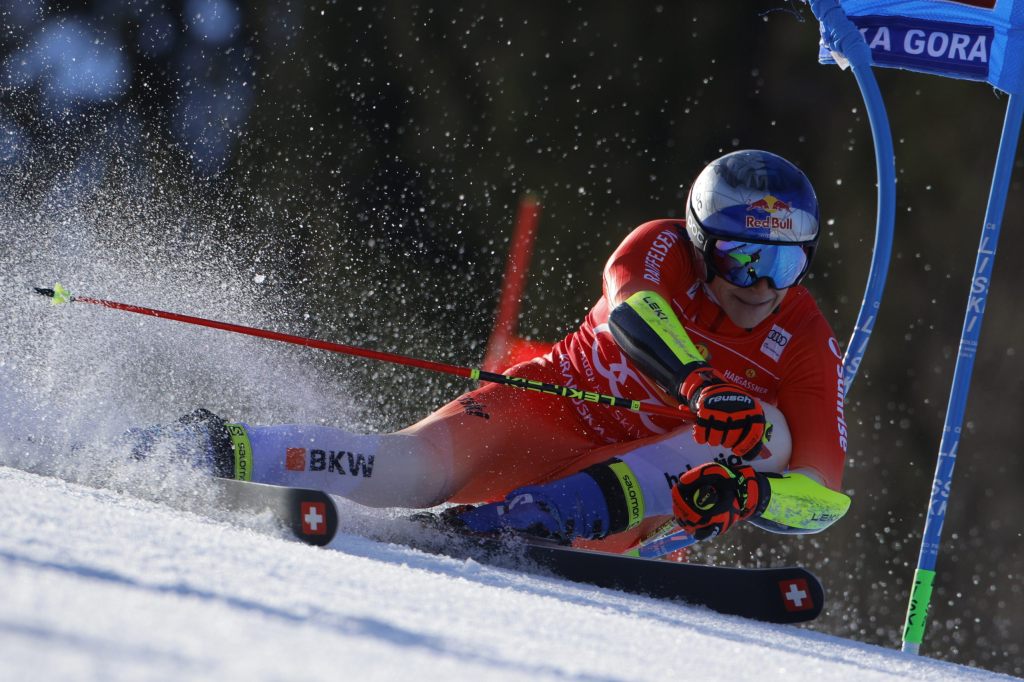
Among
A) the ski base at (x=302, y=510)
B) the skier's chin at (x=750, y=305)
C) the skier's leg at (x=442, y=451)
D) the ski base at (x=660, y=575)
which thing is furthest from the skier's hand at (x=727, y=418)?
the ski base at (x=302, y=510)

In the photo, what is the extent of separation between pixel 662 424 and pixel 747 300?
0.38m

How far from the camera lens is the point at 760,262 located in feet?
9.20

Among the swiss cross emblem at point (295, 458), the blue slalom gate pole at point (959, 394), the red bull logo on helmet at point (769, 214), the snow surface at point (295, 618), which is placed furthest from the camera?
the blue slalom gate pole at point (959, 394)

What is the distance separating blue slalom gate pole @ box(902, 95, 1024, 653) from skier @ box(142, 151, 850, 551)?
0.39 meters

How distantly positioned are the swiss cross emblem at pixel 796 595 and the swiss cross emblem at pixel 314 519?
36.5 inches

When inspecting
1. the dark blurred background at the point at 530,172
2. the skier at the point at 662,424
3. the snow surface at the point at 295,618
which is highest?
the dark blurred background at the point at 530,172

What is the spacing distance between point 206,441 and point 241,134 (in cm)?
508

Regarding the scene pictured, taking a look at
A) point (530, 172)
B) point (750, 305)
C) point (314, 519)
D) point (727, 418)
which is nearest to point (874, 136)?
point (750, 305)

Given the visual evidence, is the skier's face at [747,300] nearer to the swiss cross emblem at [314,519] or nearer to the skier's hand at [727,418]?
the skier's hand at [727,418]

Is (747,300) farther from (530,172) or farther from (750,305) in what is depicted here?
(530,172)

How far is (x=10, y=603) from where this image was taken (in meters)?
0.98

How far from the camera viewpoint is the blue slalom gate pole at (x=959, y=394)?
3.01 metres

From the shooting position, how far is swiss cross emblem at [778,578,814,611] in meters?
2.33

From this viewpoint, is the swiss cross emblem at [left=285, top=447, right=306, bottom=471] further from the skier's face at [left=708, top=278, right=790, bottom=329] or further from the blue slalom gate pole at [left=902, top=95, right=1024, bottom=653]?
the blue slalom gate pole at [left=902, top=95, right=1024, bottom=653]
